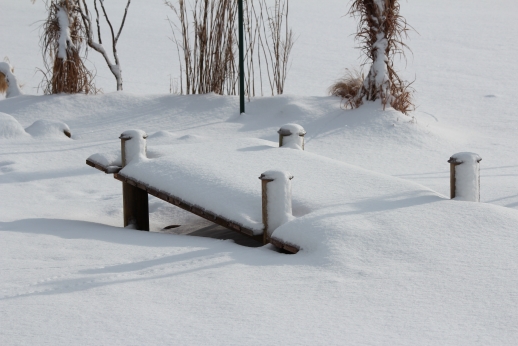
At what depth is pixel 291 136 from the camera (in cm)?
369

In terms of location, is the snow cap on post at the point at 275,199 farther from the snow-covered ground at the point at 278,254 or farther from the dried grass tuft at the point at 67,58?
the dried grass tuft at the point at 67,58

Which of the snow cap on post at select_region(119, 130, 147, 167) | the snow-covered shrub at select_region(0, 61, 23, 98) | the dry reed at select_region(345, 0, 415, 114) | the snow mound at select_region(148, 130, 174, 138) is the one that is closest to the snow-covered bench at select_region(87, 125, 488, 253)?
the snow cap on post at select_region(119, 130, 147, 167)

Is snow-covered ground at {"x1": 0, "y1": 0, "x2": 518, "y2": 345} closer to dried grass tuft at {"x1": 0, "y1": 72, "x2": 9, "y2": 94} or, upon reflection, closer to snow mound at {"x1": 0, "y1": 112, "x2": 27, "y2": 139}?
snow mound at {"x1": 0, "y1": 112, "x2": 27, "y2": 139}

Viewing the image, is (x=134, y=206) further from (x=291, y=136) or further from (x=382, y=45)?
(x=382, y=45)

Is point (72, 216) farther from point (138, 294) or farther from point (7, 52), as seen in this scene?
point (7, 52)

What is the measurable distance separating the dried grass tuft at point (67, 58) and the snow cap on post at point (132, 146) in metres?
2.53

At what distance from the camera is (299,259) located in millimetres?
2506

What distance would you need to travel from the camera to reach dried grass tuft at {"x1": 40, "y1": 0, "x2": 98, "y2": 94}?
5758mm

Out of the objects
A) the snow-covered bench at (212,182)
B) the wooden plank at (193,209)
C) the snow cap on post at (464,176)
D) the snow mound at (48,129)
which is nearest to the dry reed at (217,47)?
the snow mound at (48,129)

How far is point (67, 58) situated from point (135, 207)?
2.71 meters

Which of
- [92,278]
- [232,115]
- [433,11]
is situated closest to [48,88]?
[232,115]

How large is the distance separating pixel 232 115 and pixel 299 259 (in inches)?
124

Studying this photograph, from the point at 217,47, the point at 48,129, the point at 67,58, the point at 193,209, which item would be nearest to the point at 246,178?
the point at 193,209

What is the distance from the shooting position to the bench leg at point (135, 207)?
347 cm
